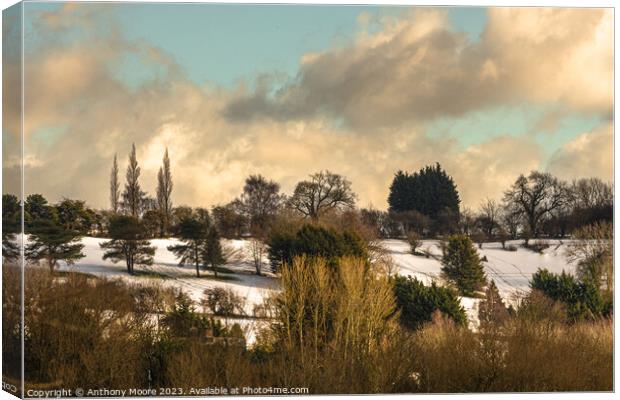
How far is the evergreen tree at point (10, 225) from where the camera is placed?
16.2 meters

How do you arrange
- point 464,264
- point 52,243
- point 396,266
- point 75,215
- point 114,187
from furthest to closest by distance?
point 464,264
point 396,266
point 114,187
point 75,215
point 52,243

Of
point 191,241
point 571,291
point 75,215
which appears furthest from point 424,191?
point 75,215

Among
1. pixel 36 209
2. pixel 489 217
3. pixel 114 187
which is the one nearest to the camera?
pixel 36 209

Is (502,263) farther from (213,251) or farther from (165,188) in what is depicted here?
(165,188)

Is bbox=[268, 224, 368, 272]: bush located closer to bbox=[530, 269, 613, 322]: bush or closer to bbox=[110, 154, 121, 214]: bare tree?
bbox=[110, 154, 121, 214]: bare tree

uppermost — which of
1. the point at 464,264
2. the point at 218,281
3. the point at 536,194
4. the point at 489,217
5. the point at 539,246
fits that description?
the point at 536,194

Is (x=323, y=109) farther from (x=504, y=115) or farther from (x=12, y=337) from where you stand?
(x=12, y=337)

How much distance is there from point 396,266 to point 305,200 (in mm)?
1967

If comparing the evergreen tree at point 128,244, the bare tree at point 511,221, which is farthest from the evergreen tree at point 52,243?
the bare tree at point 511,221

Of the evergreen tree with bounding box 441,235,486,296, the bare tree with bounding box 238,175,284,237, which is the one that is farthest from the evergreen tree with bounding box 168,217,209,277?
the evergreen tree with bounding box 441,235,486,296

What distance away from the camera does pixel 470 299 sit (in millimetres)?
19547

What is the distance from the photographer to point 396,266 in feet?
64.1

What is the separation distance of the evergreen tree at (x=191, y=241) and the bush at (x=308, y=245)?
1.16 m

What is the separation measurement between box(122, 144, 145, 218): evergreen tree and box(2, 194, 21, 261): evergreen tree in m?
2.05
